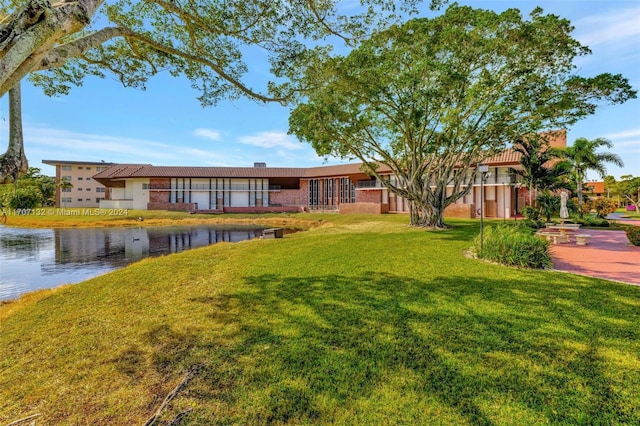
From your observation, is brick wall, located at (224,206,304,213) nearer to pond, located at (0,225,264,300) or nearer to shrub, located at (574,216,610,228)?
pond, located at (0,225,264,300)

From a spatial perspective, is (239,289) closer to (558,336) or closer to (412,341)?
(412,341)

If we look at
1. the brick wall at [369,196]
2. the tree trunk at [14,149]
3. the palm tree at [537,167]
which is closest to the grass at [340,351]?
the tree trunk at [14,149]

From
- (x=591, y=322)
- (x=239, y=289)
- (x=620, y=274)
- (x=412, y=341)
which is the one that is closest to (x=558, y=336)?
(x=591, y=322)

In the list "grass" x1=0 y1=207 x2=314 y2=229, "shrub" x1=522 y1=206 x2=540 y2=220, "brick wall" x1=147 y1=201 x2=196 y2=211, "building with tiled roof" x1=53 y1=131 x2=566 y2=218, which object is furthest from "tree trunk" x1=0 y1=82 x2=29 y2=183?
"brick wall" x1=147 y1=201 x2=196 y2=211

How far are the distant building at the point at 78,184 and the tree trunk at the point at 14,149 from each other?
60.9 metres

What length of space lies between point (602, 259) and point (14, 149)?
42.0ft

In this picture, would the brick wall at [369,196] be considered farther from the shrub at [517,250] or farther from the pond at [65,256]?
the shrub at [517,250]

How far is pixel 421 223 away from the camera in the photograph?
54.9ft

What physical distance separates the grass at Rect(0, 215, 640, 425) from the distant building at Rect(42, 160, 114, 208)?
59.9 metres

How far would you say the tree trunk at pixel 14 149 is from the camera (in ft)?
10.9

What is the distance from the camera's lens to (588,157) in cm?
1877

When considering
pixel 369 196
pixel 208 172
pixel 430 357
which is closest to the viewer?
pixel 430 357

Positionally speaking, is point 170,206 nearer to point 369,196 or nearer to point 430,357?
point 369,196

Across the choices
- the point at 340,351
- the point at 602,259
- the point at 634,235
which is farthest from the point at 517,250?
the point at 634,235
